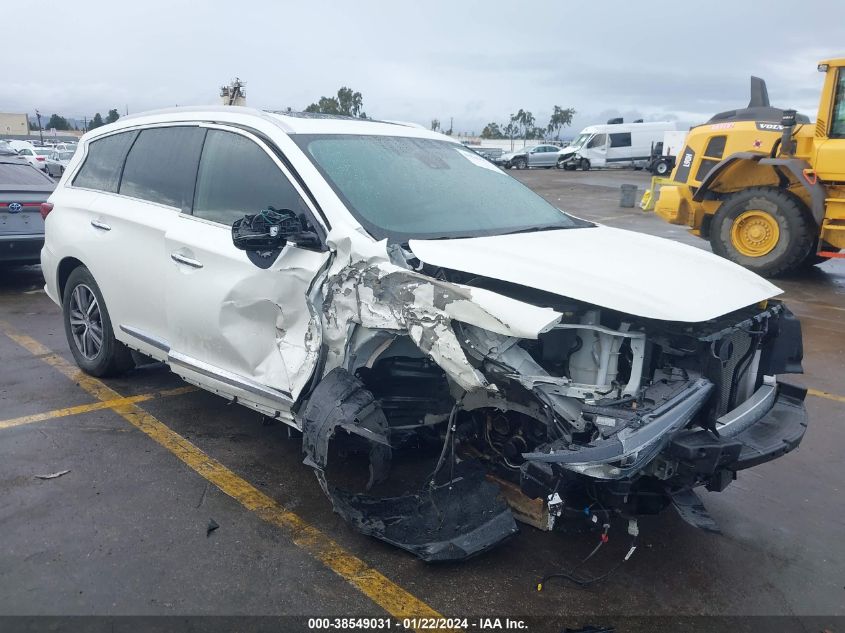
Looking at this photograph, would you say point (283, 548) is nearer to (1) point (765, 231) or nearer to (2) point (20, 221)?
(2) point (20, 221)

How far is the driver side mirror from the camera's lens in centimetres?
327

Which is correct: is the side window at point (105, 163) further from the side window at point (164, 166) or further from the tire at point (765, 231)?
the tire at point (765, 231)

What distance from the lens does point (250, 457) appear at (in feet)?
13.2

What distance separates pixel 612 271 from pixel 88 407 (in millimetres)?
3612

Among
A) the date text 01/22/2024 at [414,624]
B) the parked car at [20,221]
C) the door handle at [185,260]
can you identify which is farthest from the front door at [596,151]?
the date text 01/22/2024 at [414,624]

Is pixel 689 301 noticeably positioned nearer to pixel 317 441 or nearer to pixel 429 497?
pixel 429 497

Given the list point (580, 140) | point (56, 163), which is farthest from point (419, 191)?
point (580, 140)

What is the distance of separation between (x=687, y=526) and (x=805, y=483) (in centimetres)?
94

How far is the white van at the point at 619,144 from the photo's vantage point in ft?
116

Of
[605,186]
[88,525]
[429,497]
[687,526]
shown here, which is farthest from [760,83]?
[605,186]

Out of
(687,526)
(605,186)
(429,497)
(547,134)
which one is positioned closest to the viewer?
(429,497)

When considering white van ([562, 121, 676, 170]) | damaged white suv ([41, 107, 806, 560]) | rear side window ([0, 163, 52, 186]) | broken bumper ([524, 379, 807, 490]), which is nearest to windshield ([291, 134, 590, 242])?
damaged white suv ([41, 107, 806, 560])

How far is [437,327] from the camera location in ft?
9.30

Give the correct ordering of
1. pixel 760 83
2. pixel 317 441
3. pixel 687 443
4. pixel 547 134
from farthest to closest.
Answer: pixel 547 134, pixel 760 83, pixel 317 441, pixel 687 443
